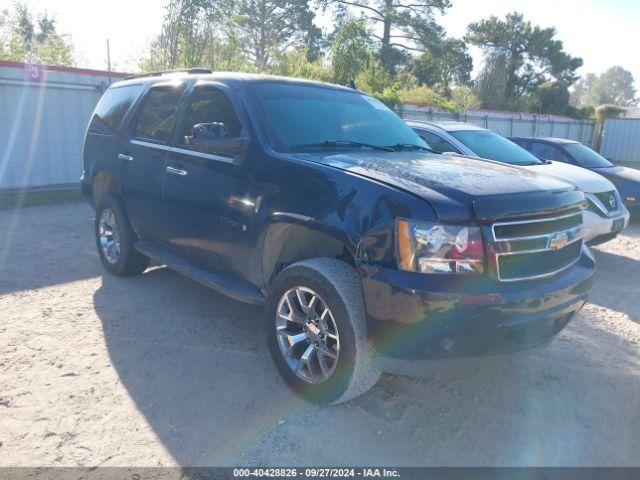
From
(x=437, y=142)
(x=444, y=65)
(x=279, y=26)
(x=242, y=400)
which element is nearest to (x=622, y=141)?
(x=444, y=65)

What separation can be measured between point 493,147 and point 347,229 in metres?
5.49

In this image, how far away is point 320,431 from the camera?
308 centimetres

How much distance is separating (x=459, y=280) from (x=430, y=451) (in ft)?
3.11

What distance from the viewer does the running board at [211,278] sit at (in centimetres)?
379

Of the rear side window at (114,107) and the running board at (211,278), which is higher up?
the rear side window at (114,107)

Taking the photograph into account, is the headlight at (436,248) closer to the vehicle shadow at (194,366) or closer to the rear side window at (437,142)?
the vehicle shadow at (194,366)

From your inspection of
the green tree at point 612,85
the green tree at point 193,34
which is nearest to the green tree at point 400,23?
the green tree at point 193,34

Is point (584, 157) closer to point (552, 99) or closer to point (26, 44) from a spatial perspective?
point (26, 44)

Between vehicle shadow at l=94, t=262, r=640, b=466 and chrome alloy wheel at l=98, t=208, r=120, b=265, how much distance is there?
127 cm

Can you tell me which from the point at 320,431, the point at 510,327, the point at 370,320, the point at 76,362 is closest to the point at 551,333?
Answer: the point at 510,327

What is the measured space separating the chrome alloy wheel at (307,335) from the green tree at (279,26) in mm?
31805

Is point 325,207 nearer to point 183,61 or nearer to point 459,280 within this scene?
point 459,280

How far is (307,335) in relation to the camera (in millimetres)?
3312

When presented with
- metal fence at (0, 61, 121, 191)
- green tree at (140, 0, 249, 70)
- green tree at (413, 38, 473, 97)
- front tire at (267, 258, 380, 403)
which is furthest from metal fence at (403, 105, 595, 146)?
front tire at (267, 258, 380, 403)
